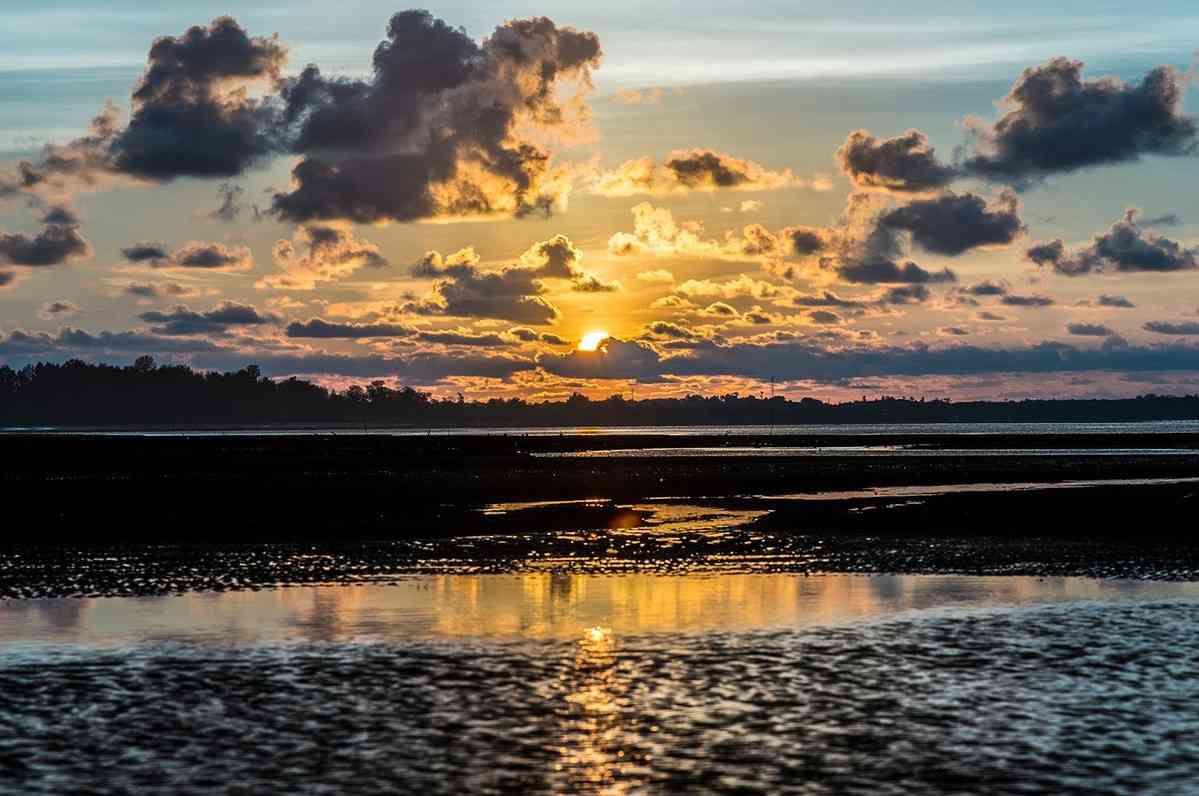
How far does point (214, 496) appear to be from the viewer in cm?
7475

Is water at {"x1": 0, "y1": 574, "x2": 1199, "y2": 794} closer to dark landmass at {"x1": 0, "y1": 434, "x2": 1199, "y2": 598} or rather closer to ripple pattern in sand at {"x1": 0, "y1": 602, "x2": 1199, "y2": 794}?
ripple pattern in sand at {"x1": 0, "y1": 602, "x2": 1199, "y2": 794}

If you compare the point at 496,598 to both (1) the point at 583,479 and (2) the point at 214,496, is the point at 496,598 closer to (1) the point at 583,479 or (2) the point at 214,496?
(2) the point at 214,496

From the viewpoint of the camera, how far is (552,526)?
56.2m

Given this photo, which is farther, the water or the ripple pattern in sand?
the water

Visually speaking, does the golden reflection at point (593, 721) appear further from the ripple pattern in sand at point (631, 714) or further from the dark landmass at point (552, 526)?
the dark landmass at point (552, 526)

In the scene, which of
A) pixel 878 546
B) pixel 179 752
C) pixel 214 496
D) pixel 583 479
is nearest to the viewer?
pixel 179 752

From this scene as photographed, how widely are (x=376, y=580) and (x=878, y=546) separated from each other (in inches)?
719

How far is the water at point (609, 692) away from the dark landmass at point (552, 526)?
6.57 metres

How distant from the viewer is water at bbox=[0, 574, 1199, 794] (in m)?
17.8

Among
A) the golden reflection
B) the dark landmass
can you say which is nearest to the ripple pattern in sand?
the golden reflection

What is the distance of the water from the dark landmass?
657cm

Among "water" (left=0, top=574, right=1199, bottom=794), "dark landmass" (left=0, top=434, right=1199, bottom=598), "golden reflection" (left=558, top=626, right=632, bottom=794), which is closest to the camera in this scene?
"golden reflection" (left=558, top=626, right=632, bottom=794)

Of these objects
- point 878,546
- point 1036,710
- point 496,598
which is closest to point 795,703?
point 1036,710

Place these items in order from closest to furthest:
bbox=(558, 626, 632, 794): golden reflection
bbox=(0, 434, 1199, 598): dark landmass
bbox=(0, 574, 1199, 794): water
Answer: bbox=(558, 626, 632, 794): golden reflection, bbox=(0, 574, 1199, 794): water, bbox=(0, 434, 1199, 598): dark landmass
